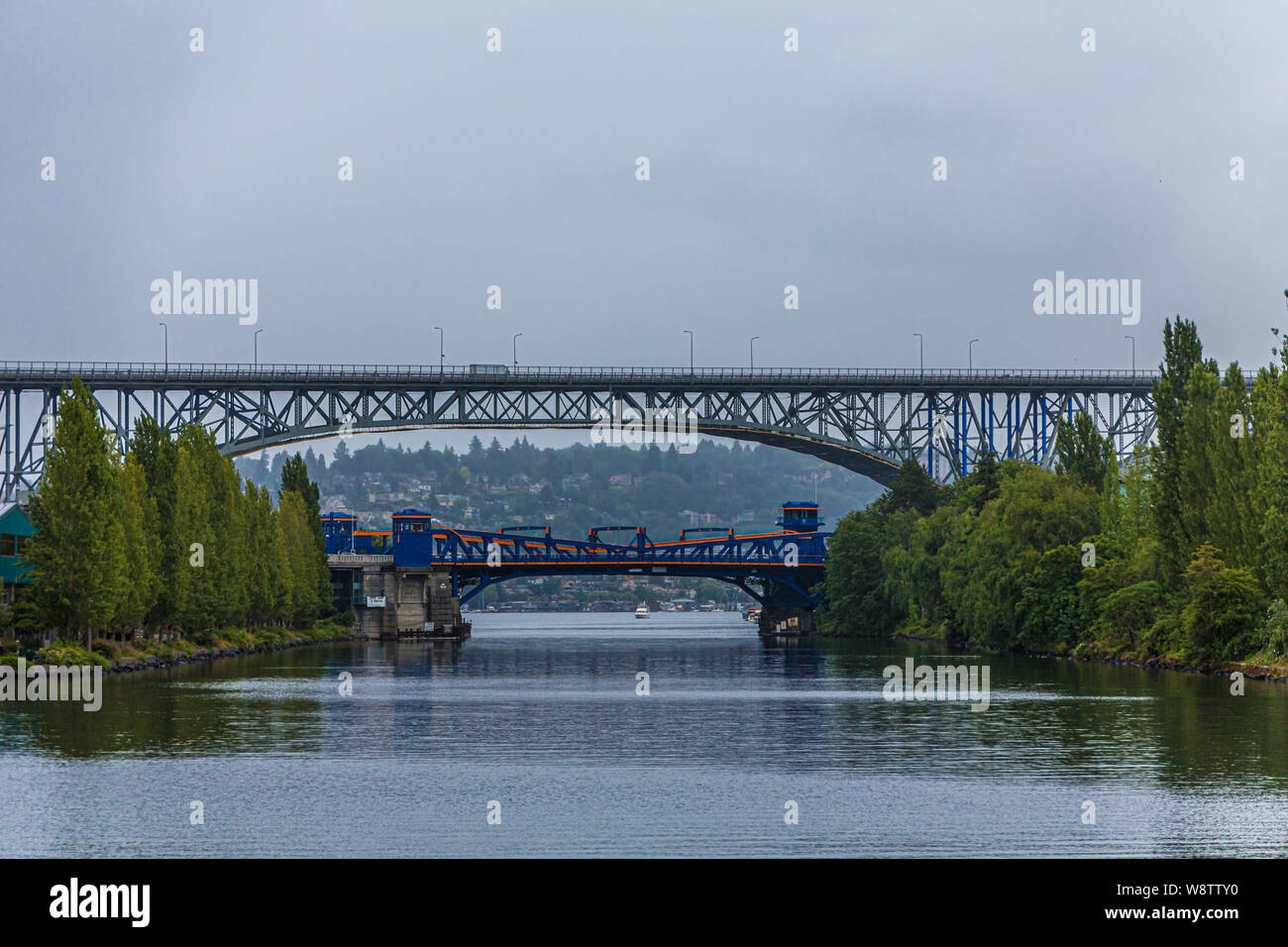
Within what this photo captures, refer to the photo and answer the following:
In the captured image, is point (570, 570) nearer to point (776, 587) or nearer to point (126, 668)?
point (776, 587)

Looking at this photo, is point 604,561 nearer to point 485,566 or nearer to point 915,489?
point 485,566

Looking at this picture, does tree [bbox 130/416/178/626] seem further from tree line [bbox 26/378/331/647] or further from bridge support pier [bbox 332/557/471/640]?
bridge support pier [bbox 332/557/471/640]

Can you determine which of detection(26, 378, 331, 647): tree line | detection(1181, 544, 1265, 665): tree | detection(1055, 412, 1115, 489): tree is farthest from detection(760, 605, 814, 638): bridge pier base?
detection(1181, 544, 1265, 665): tree

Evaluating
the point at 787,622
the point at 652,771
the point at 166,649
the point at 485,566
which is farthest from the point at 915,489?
the point at 652,771

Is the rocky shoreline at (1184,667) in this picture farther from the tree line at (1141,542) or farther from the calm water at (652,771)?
the calm water at (652,771)

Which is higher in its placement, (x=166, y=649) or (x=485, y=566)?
(x=485, y=566)

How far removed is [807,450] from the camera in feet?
533

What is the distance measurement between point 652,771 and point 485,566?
434 ft

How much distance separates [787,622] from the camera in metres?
184

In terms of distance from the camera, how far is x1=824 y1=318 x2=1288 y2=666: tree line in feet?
262

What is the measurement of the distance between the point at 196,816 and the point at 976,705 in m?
38.5

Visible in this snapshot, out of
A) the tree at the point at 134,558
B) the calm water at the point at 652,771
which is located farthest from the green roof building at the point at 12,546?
the calm water at the point at 652,771

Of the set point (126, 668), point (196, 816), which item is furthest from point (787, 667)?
point (196, 816)

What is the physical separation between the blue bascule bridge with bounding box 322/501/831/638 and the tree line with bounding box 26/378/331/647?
17.4 meters
